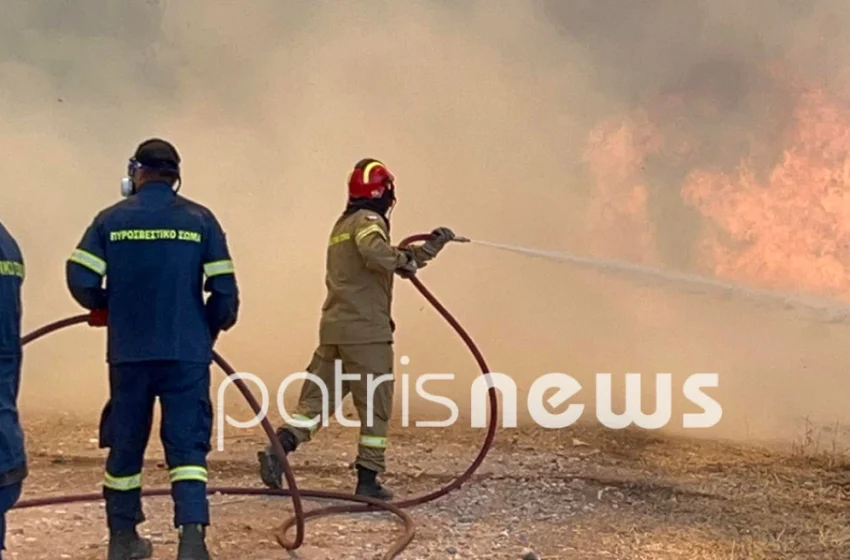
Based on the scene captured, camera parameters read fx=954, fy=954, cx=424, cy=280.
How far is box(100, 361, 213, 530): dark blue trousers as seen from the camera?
11.3 feet

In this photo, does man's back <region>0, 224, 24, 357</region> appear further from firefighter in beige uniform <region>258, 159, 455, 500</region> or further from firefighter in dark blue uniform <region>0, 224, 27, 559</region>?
firefighter in beige uniform <region>258, 159, 455, 500</region>

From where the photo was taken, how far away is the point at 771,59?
667 cm

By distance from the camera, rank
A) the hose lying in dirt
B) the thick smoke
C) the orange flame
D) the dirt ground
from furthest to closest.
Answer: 1. the thick smoke
2. the orange flame
3. the dirt ground
4. the hose lying in dirt

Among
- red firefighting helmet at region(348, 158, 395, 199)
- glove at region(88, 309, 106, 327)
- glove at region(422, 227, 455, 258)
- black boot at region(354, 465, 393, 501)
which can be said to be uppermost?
red firefighting helmet at region(348, 158, 395, 199)

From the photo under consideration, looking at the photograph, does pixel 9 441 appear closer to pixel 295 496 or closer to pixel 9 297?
pixel 9 297

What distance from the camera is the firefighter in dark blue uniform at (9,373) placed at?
2365 mm

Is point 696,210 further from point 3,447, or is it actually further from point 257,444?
point 3,447

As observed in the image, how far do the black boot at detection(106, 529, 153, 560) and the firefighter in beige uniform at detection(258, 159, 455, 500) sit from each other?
961mm

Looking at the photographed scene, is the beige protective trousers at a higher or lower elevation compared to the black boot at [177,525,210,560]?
higher

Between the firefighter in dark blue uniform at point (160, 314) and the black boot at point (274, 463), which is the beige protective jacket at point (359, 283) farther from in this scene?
the firefighter in dark blue uniform at point (160, 314)

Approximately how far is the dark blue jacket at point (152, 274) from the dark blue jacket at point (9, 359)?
96 centimetres

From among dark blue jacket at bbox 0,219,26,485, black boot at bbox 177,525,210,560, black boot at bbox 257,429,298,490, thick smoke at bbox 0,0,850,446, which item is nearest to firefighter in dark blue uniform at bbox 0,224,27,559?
dark blue jacket at bbox 0,219,26,485

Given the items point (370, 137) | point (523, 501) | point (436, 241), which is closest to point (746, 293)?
point (523, 501)

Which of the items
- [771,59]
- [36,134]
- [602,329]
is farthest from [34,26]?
[771,59]
